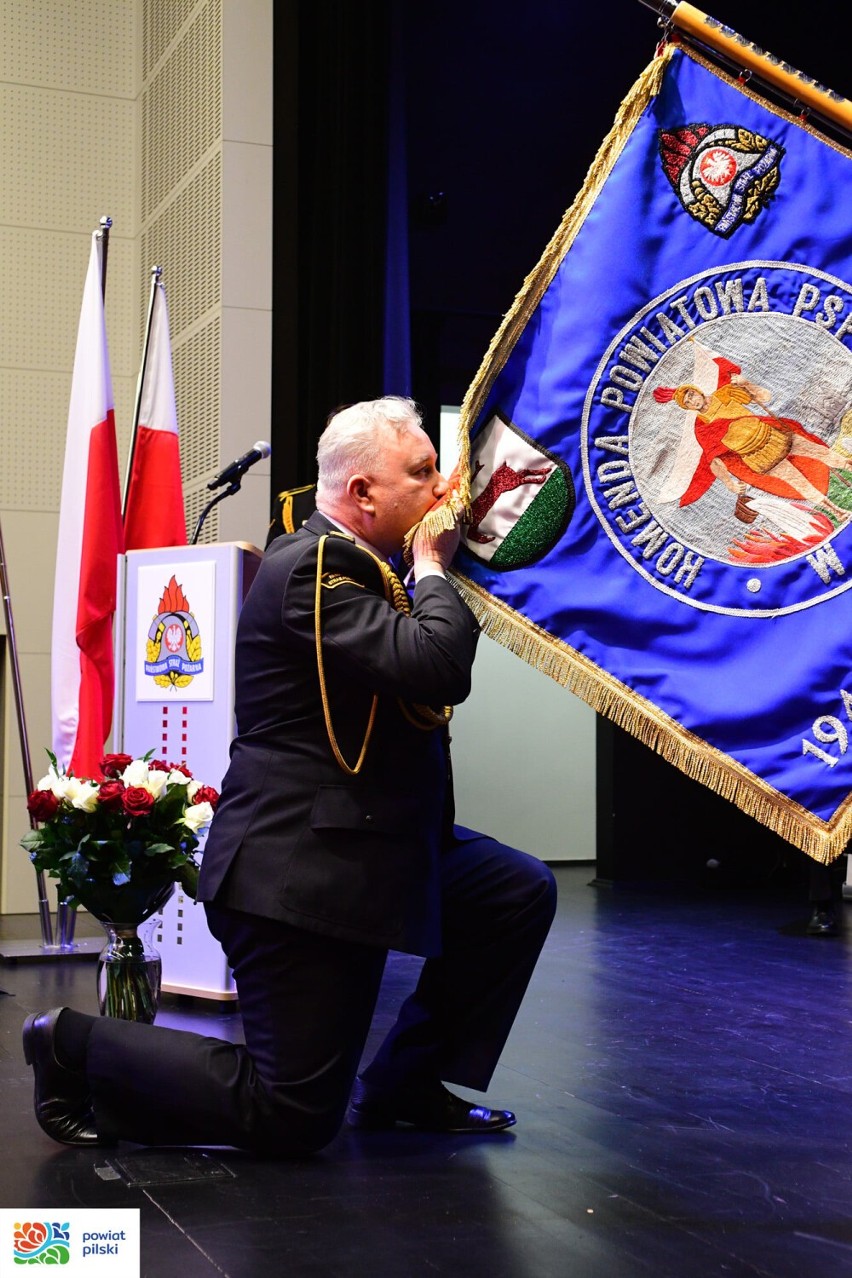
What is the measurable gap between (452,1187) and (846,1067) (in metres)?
1.34

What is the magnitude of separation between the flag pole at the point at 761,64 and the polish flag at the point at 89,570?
279 cm

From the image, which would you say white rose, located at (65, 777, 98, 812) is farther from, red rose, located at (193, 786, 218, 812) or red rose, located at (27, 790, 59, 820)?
red rose, located at (193, 786, 218, 812)

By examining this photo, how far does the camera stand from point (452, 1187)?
2.10 meters

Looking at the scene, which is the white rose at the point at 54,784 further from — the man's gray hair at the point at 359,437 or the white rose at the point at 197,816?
the man's gray hair at the point at 359,437

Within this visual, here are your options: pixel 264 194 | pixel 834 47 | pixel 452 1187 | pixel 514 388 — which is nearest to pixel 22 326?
pixel 264 194

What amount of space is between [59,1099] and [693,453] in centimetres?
139

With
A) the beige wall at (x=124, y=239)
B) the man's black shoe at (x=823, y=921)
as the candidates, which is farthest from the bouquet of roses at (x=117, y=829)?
the man's black shoe at (x=823, y=921)

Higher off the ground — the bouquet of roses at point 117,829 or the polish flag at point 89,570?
the polish flag at point 89,570

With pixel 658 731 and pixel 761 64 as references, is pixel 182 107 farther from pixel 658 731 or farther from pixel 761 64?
pixel 658 731

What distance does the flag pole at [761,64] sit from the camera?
6.34ft

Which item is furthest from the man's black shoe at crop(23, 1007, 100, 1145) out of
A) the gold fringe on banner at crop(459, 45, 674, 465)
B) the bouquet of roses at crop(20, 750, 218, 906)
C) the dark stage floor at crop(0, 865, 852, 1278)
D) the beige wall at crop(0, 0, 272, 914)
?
the beige wall at crop(0, 0, 272, 914)

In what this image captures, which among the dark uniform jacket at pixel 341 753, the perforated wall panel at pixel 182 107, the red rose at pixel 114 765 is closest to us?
the dark uniform jacket at pixel 341 753

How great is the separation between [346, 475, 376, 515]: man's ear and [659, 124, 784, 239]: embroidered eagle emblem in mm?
617

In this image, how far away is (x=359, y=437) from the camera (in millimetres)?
2199
